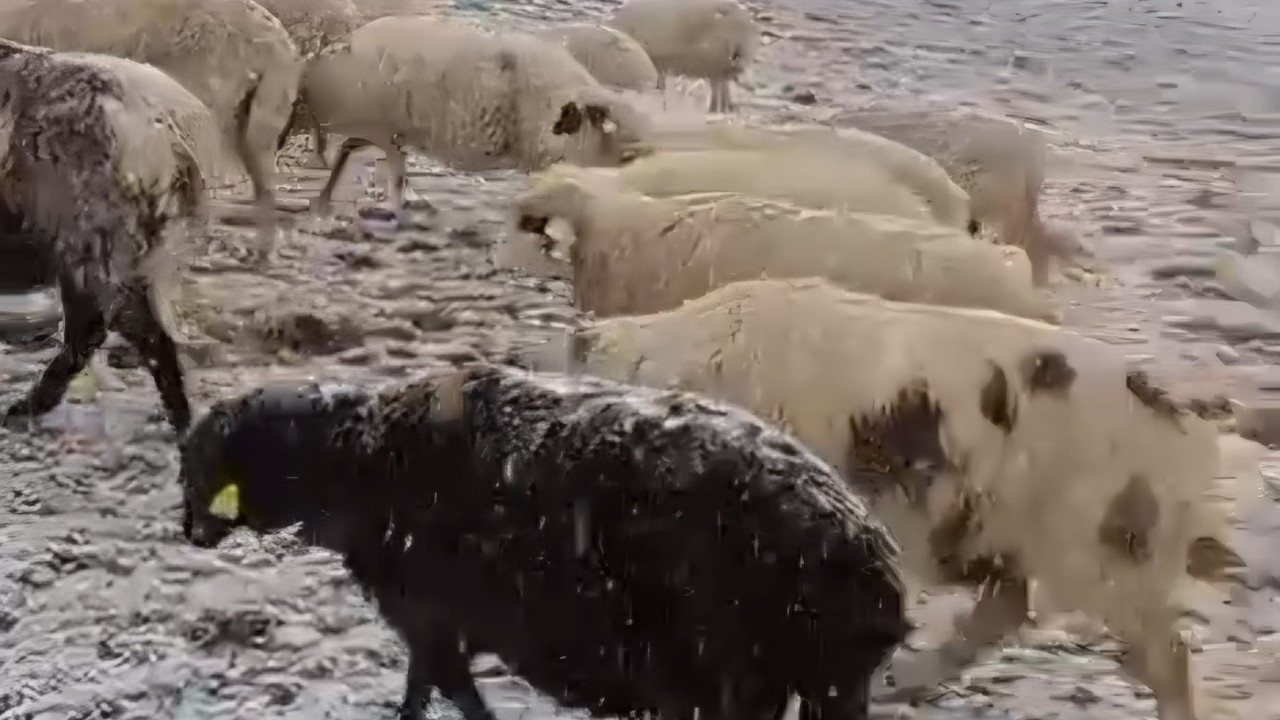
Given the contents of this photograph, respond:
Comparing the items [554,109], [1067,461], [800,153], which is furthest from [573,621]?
[554,109]

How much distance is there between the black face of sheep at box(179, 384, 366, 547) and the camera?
2.72 feet

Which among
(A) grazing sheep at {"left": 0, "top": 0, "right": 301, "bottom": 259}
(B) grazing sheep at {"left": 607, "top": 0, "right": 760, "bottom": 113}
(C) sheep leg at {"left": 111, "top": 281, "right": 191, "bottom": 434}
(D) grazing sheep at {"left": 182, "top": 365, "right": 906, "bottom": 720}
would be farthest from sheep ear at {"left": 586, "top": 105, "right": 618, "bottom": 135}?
(D) grazing sheep at {"left": 182, "top": 365, "right": 906, "bottom": 720}

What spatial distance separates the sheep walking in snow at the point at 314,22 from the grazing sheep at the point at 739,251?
0.95 meters

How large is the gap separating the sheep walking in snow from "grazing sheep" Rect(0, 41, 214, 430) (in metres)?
0.99

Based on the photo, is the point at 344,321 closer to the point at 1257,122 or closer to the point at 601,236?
the point at 601,236

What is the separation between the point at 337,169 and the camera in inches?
84.7

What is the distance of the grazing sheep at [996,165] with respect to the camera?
1763 millimetres

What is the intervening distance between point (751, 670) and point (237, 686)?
45 cm

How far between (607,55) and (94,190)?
1.37 meters

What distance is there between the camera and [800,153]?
1.67 meters

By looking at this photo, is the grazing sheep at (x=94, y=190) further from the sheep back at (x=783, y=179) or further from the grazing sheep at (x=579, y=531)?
the sheep back at (x=783, y=179)

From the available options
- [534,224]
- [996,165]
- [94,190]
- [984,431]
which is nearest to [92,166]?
[94,190]

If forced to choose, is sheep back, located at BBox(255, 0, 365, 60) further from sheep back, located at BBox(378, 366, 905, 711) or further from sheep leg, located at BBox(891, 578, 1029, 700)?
sheep leg, located at BBox(891, 578, 1029, 700)

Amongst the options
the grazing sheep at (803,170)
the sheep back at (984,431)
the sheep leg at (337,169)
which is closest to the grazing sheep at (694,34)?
the sheep leg at (337,169)
